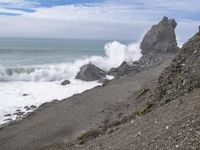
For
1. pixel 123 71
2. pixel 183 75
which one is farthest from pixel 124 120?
pixel 123 71

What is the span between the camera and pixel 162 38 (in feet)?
236

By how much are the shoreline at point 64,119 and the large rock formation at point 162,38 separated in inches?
1437

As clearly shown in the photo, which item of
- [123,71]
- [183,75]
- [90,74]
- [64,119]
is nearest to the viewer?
[183,75]

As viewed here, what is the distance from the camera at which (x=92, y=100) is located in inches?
1125

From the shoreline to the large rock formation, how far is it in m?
36.5

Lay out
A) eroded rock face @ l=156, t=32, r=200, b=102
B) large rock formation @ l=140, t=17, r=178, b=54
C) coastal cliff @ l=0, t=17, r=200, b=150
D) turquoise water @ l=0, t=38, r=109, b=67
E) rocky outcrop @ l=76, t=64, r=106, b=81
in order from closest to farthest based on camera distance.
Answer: coastal cliff @ l=0, t=17, r=200, b=150
eroded rock face @ l=156, t=32, r=200, b=102
rocky outcrop @ l=76, t=64, r=106, b=81
large rock formation @ l=140, t=17, r=178, b=54
turquoise water @ l=0, t=38, r=109, b=67

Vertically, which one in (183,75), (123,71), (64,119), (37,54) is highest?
(183,75)

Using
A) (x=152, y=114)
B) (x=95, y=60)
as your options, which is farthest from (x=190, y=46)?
(x=95, y=60)

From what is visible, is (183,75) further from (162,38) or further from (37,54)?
(37,54)

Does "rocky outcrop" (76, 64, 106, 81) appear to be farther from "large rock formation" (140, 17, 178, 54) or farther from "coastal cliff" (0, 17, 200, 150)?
"large rock formation" (140, 17, 178, 54)

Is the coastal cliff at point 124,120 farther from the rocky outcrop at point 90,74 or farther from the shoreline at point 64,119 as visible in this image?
the rocky outcrop at point 90,74

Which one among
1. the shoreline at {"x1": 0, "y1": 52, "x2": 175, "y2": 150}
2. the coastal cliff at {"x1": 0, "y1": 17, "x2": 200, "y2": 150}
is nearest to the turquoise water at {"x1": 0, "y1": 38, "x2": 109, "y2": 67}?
the shoreline at {"x1": 0, "y1": 52, "x2": 175, "y2": 150}

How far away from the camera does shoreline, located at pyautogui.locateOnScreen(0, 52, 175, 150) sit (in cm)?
2014

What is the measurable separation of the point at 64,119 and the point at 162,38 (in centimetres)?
5112
